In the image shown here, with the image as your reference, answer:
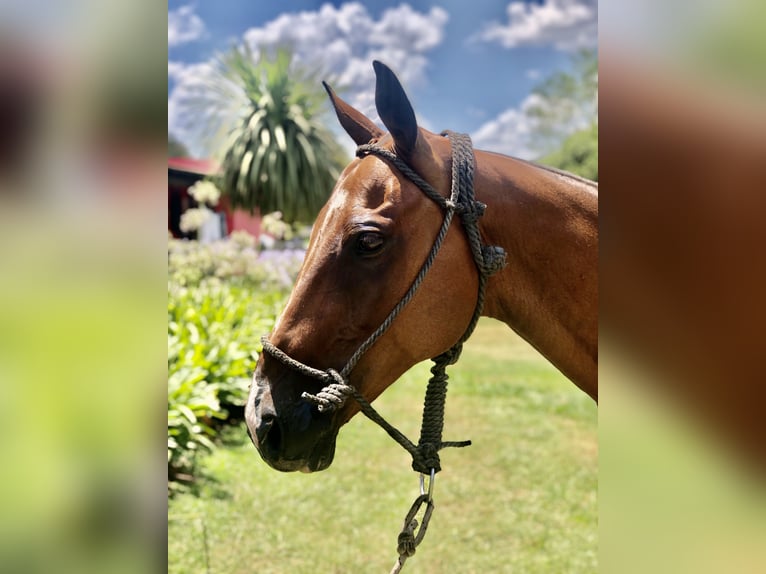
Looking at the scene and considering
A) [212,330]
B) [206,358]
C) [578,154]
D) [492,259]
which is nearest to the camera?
[492,259]

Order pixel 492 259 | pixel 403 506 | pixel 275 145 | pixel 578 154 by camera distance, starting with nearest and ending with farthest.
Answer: pixel 492 259
pixel 403 506
pixel 275 145
pixel 578 154

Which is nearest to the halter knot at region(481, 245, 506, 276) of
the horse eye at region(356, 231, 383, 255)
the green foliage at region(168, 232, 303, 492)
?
the horse eye at region(356, 231, 383, 255)

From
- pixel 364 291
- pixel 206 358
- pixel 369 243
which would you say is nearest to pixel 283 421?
pixel 364 291

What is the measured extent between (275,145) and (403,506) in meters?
11.8

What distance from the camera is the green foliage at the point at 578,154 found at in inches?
762

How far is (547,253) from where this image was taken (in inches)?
59.4

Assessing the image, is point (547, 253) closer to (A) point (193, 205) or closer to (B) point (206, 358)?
(B) point (206, 358)

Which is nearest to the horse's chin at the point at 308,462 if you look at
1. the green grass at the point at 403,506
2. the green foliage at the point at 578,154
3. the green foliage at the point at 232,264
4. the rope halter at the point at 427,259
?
the rope halter at the point at 427,259

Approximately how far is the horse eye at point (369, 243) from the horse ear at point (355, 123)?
16.5 inches

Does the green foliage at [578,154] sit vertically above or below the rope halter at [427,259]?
below

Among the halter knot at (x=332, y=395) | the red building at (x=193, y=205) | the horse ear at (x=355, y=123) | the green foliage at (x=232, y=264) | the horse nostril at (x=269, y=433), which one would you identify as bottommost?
the red building at (x=193, y=205)

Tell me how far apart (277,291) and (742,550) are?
7.64 meters

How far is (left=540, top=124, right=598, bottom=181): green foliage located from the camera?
1936 centimetres

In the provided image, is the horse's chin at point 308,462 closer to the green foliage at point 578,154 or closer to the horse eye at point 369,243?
the horse eye at point 369,243
